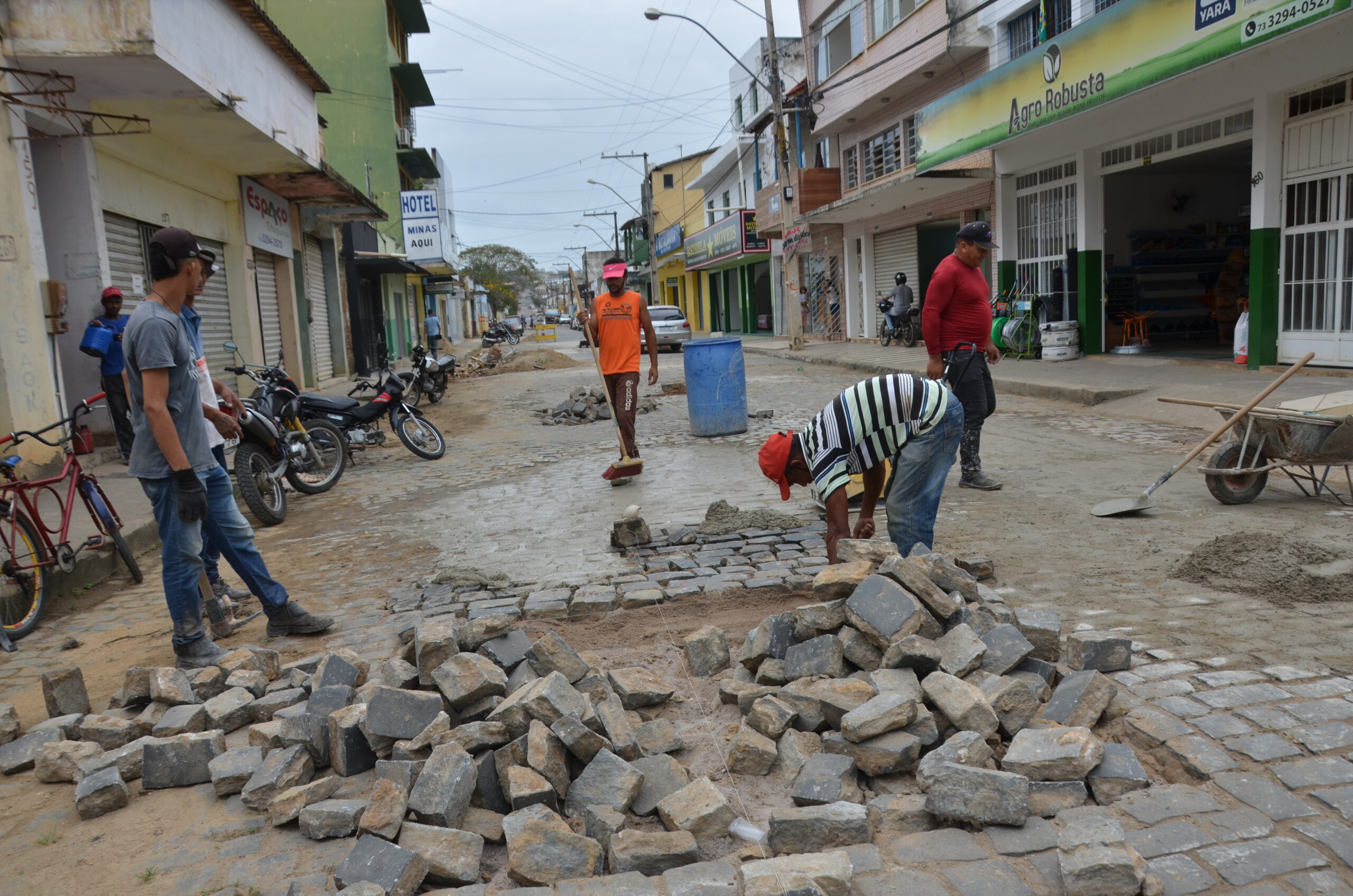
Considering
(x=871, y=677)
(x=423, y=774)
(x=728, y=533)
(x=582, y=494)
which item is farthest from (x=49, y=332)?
(x=871, y=677)

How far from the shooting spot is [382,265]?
28266 millimetres

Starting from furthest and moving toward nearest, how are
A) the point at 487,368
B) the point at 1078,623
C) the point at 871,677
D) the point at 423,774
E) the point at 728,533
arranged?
the point at 487,368 < the point at 728,533 < the point at 1078,623 < the point at 871,677 < the point at 423,774

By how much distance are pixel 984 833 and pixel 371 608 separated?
3457 millimetres

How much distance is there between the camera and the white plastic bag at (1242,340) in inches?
476

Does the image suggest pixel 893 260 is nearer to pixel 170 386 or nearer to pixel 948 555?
pixel 948 555

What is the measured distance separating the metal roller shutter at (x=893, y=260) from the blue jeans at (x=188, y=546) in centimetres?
1953

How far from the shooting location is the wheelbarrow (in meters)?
5.29

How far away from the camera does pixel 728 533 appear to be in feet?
19.0

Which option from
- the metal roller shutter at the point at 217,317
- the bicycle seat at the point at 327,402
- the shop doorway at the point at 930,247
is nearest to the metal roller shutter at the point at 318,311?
the metal roller shutter at the point at 217,317

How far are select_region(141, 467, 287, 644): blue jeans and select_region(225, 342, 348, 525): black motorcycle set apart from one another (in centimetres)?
245

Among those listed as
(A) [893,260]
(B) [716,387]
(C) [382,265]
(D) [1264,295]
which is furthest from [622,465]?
(C) [382,265]

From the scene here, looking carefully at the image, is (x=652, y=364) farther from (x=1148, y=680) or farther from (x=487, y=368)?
(x=487, y=368)

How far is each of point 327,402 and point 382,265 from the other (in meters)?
20.2

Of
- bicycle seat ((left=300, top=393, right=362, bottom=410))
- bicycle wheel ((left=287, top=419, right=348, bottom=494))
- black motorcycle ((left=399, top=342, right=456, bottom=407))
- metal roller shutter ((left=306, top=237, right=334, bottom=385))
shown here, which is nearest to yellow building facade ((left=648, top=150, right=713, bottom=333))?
metal roller shutter ((left=306, top=237, right=334, bottom=385))
